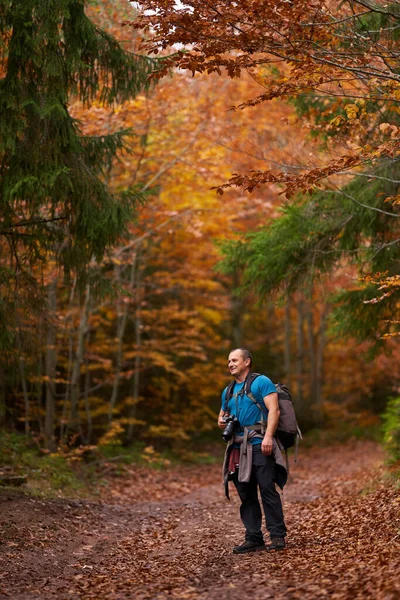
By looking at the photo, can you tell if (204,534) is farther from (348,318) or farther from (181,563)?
(348,318)

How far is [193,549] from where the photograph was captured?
7.46 meters

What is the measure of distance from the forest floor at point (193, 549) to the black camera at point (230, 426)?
3.86 feet

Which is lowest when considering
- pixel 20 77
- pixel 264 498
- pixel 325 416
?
pixel 325 416

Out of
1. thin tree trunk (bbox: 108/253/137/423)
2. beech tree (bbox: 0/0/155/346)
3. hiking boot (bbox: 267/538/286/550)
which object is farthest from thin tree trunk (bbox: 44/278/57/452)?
hiking boot (bbox: 267/538/286/550)

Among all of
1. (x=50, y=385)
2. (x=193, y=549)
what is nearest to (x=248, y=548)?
(x=193, y=549)

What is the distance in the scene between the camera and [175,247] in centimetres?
2092

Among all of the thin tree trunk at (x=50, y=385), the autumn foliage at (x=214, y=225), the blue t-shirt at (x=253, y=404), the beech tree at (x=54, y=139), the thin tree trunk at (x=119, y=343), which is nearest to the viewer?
the blue t-shirt at (x=253, y=404)

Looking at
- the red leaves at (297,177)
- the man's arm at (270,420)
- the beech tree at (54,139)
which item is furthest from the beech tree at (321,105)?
the man's arm at (270,420)

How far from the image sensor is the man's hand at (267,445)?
21.9 ft

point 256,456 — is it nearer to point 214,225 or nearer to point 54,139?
point 54,139

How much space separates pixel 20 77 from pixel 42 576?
6067 millimetres

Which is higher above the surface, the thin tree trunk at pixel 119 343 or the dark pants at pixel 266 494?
the dark pants at pixel 266 494

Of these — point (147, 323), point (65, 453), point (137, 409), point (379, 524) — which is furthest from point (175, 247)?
point (379, 524)

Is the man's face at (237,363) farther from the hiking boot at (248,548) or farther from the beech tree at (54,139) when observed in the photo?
the beech tree at (54,139)
